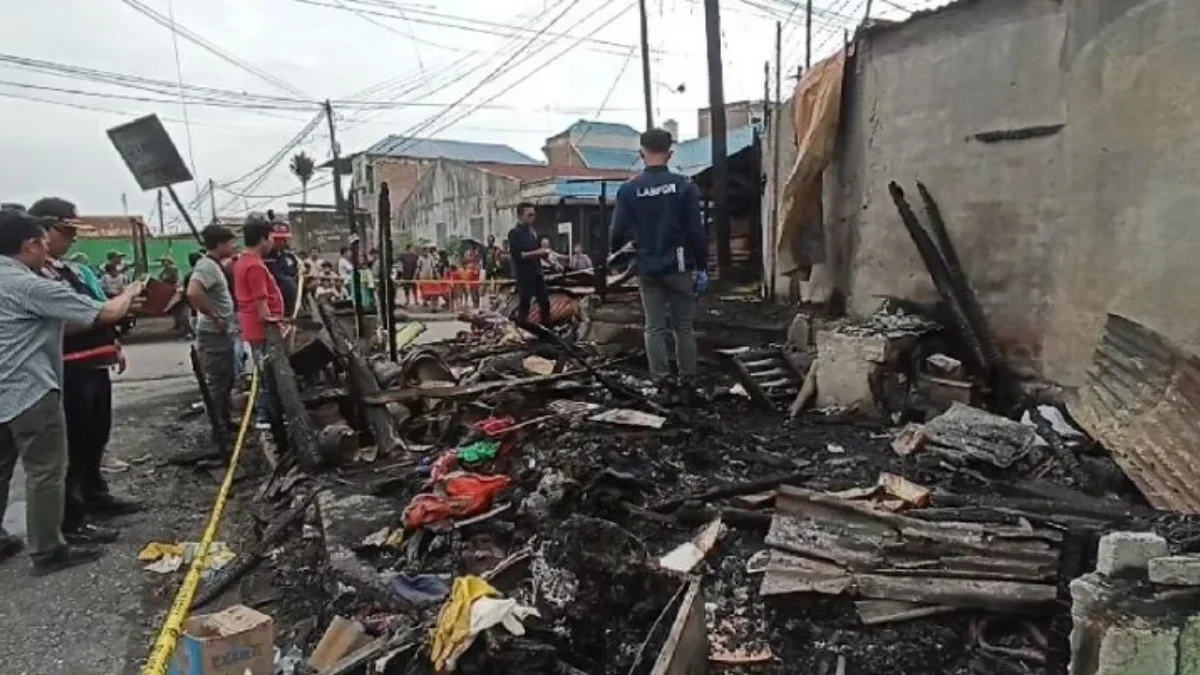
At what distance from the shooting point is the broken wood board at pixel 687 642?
2.43 meters

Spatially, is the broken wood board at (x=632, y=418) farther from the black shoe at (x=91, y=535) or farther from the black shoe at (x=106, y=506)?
the black shoe at (x=106, y=506)

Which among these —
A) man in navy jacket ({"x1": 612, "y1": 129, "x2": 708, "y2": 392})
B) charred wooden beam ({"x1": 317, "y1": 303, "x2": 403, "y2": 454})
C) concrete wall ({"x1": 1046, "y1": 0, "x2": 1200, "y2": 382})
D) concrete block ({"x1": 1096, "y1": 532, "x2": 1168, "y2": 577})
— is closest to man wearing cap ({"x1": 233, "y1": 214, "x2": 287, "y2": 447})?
charred wooden beam ({"x1": 317, "y1": 303, "x2": 403, "y2": 454})

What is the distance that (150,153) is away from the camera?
24.8 ft

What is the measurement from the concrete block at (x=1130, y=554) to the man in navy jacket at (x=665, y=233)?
412cm

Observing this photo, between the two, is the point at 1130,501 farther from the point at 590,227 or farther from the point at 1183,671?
the point at 590,227

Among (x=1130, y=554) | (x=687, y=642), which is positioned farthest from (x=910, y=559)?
(x=1130, y=554)

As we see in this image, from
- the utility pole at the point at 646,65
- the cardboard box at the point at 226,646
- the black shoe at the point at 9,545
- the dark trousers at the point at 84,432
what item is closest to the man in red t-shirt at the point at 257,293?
the dark trousers at the point at 84,432

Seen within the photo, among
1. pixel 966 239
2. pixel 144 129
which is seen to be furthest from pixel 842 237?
pixel 144 129

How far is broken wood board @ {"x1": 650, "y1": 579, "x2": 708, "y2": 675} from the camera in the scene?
243 cm

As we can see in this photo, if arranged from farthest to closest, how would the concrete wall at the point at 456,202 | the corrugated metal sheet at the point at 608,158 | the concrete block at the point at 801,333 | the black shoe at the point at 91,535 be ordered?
the corrugated metal sheet at the point at 608,158 → the concrete wall at the point at 456,202 → the concrete block at the point at 801,333 → the black shoe at the point at 91,535

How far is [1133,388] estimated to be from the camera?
455cm

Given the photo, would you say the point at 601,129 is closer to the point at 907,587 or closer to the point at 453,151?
the point at 453,151

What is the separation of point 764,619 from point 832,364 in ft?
11.3

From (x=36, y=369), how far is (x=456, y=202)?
30885 mm
